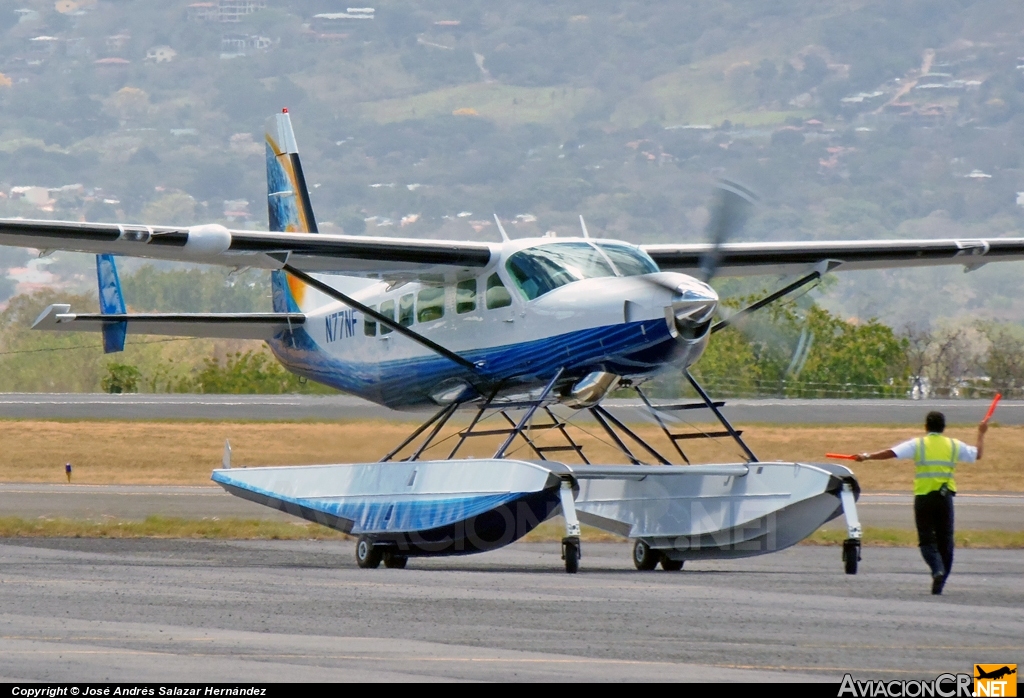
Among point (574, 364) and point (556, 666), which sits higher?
point (574, 364)

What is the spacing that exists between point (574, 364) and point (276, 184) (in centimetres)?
809

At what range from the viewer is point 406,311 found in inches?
738

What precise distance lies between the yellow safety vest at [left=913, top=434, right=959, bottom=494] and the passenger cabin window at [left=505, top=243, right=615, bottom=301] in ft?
13.9

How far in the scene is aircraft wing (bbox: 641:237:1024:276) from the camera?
19094mm

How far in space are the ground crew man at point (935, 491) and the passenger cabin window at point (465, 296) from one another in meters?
5.76

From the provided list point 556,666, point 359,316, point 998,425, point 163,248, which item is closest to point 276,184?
point 359,316

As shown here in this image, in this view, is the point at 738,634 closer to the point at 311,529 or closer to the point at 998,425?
the point at 311,529

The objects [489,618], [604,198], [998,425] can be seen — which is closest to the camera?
[489,618]

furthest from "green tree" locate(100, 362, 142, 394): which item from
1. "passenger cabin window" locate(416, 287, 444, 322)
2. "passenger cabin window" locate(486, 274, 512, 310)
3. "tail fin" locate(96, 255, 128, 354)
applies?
"passenger cabin window" locate(486, 274, 512, 310)

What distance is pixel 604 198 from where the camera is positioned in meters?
192

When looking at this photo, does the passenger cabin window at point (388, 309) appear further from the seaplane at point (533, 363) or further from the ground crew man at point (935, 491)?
the ground crew man at point (935, 491)

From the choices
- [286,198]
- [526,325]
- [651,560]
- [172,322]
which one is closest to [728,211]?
[526,325]

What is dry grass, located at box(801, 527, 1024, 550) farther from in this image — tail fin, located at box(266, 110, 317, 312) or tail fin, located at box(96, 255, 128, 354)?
tail fin, located at box(96, 255, 128, 354)

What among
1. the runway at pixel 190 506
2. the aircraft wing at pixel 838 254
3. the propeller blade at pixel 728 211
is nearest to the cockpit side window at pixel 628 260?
the propeller blade at pixel 728 211
